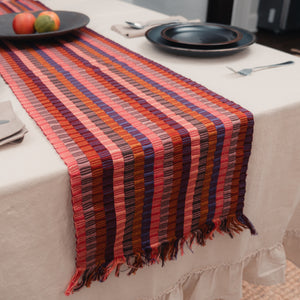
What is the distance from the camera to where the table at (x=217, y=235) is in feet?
1.77

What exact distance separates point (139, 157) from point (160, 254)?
0.24 metres

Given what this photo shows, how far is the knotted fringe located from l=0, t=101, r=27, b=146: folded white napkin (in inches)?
9.7

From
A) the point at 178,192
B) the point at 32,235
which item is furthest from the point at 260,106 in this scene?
the point at 32,235

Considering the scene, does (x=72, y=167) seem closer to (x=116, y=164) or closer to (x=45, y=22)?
(x=116, y=164)

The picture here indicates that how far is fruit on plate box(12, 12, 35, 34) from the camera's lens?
3.38ft

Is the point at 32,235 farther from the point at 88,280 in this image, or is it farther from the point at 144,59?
the point at 144,59

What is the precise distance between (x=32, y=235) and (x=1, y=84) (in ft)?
1.29

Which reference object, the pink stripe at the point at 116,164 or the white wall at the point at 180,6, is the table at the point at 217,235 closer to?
the pink stripe at the point at 116,164

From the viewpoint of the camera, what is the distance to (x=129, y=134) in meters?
0.60

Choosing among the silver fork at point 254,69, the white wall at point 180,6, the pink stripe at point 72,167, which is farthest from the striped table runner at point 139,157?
the white wall at point 180,6

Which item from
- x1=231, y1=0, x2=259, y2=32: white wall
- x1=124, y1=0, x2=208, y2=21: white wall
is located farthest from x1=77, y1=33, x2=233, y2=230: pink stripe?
x1=231, y1=0, x2=259, y2=32: white wall

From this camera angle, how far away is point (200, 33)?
1097 mm

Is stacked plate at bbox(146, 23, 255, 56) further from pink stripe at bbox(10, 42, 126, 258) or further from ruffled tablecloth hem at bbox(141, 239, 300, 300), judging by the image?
ruffled tablecloth hem at bbox(141, 239, 300, 300)

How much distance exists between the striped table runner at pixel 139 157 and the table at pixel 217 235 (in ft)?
0.09
